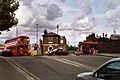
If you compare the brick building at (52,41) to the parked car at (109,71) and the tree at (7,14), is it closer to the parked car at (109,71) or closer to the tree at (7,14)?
the tree at (7,14)

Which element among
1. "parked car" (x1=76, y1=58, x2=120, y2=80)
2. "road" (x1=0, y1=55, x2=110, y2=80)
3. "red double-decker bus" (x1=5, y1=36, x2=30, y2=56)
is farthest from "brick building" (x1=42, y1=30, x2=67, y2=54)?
"parked car" (x1=76, y1=58, x2=120, y2=80)

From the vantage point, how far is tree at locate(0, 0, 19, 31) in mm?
39781

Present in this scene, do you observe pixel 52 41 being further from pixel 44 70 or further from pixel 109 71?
pixel 109 71

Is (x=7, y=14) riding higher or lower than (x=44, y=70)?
higher

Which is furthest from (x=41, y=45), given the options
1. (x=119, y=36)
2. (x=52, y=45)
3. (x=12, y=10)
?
(x=12, y=10)

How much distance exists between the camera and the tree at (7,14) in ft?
131

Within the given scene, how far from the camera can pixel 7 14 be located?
40406 millimetres

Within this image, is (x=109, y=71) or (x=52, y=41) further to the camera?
(x=52, y=41)

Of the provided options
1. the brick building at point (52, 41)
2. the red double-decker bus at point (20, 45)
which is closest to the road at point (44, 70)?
the red double-decker bus at point (20, 45)

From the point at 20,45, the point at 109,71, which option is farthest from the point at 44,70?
the point at 20,45

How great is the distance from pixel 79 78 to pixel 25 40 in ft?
162

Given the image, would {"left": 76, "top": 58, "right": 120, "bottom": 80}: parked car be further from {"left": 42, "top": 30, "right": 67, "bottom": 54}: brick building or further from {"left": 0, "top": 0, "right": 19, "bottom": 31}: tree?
{"left": 42, "top": 30, "right": 67, "bottom": 54}: brick building

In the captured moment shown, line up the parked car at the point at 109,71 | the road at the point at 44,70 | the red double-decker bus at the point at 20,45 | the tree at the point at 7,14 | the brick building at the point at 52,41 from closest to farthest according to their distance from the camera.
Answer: the parked car at the point at 109,71 → the road at the point at 44,70 → the tree at the point at 7,14 → the red double-decker bus at the point at 20,45 → the brick building at the point at 52,41

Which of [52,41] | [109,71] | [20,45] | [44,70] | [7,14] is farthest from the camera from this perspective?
[52,41]
